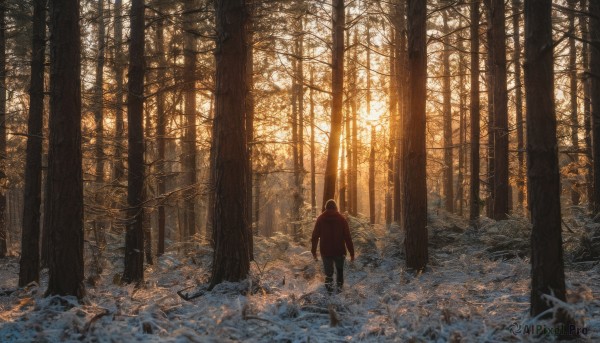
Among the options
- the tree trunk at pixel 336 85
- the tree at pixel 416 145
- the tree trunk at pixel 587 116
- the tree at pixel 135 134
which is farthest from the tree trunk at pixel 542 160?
the tree at pixel 135 134

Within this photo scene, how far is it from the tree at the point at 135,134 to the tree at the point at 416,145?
6.68 meters

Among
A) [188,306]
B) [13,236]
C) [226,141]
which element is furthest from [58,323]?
[13,236]

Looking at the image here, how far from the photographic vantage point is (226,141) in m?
8.27

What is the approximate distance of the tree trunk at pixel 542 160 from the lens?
17.2ft

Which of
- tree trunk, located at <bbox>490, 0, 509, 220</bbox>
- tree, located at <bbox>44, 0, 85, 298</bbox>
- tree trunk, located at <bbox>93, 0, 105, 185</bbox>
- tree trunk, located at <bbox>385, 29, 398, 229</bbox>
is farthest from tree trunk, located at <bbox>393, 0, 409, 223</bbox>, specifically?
tree, located at <bbox>44, 0, 85, 298</bbox>

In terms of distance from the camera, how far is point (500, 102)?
49.7 feet

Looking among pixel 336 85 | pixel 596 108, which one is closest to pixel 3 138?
pixel 336 85

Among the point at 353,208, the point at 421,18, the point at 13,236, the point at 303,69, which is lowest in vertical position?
the point at 13,236

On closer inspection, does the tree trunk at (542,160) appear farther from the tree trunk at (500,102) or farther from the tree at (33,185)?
the tree at (33,185)

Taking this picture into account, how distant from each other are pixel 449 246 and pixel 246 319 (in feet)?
31.2

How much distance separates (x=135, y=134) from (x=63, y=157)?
Result: 4604mm

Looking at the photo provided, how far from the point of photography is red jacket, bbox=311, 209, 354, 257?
8.95 metres

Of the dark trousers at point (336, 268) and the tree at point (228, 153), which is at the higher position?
the tree at point (228, 153)

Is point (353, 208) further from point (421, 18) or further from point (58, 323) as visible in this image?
point (58, 323)
